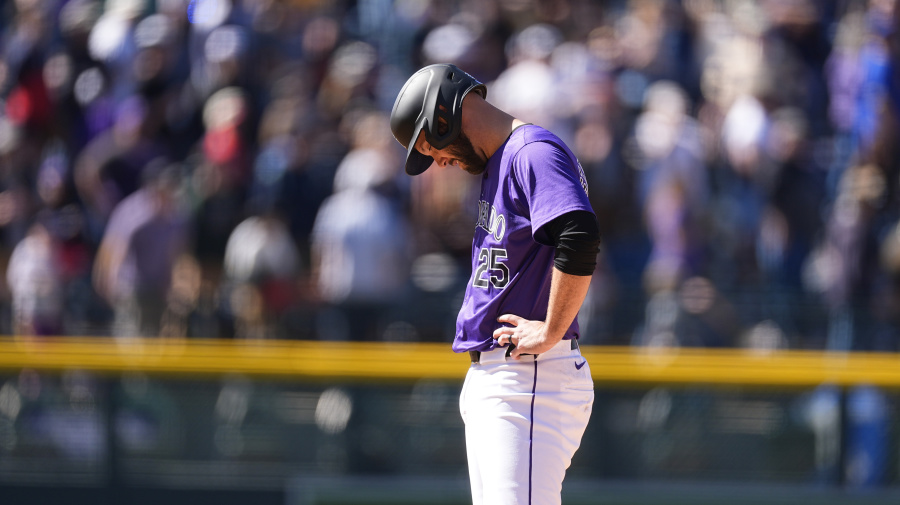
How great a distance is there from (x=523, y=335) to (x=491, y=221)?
368 mm

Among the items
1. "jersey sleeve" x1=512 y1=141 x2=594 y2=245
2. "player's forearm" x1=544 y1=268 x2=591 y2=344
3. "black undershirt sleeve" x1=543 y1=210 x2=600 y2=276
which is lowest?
"player's forearm" x1=544 y1=268 x2=591 y2=344

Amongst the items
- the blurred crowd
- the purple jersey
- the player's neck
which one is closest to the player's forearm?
the purple jersey

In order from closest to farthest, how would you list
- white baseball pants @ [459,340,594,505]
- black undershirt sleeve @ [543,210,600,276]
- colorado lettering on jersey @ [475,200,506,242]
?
1. black undershirt sleeve @ [543,210,600,276]
2. white baseball pants @ [459,340,594,505]
3. colorado lettering on jersey @ [475,200,506,242]

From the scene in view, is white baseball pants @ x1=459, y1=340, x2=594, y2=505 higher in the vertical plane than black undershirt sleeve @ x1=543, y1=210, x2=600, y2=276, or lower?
lower

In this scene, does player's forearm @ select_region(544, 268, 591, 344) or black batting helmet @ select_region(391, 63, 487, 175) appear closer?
player's forearm @ select_region(544, 268, 591, 344)

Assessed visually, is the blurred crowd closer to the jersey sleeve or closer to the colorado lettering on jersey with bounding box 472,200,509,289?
the colorado lettering on jersey with bounding box 472,200,509,289

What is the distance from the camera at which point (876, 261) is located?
6766 mm

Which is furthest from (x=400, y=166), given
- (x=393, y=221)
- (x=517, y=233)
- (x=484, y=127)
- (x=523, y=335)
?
(x=523, y=335)

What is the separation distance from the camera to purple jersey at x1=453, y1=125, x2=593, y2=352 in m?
3.00

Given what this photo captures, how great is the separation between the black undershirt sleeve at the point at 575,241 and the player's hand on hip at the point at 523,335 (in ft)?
0.64

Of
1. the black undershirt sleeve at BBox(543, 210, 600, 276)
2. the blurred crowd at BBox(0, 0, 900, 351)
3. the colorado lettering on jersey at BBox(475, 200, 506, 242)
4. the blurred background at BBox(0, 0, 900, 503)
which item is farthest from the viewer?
the blurred crowd at BBox(0, 0, 900, 351)

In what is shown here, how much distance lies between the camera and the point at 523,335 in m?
3.05

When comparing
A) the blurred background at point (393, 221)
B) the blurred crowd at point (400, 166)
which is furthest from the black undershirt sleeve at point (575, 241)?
the blurred crowd at point (400, 166)

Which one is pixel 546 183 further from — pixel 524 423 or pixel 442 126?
pixel 524 423
